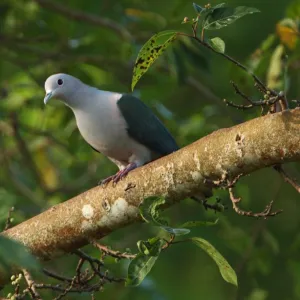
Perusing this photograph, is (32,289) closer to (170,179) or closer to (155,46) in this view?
(170,179)

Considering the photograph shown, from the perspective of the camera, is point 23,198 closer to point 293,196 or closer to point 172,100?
point 172,100

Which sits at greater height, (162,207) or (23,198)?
(162,207)

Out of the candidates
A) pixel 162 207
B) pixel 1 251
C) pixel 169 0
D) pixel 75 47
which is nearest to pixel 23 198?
pixel 75 47

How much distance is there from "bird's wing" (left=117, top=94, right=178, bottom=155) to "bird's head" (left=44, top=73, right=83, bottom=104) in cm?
31

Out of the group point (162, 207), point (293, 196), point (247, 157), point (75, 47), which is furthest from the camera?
point (293, 196)

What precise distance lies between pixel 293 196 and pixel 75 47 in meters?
1.92

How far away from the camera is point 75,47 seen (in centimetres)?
598

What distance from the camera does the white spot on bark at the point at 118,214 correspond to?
303 cm

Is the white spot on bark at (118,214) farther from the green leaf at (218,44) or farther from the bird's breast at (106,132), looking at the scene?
the bird's breast at (106,132)

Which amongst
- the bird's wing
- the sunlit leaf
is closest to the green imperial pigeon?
the bird's wing

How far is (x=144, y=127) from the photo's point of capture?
4398 mm

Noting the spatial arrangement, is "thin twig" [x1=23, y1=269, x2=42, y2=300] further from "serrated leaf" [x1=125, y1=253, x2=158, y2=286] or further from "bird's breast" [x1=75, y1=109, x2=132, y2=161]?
"bird's breast" [x1=75, y1=109, x2=132, y2=161]

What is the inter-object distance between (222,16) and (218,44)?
93 mm

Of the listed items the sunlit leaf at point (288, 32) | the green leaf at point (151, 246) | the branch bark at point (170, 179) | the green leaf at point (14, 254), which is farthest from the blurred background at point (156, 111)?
the green leaf at point (14, 254)
